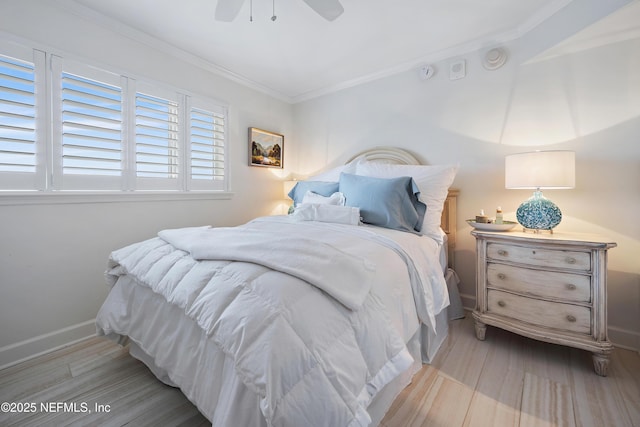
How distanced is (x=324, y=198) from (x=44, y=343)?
218 centimetres

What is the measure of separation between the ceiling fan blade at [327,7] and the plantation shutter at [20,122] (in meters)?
1.82

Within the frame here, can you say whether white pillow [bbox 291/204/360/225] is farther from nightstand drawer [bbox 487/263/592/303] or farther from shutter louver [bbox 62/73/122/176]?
shutter louver [bbox 62/73/122/176]

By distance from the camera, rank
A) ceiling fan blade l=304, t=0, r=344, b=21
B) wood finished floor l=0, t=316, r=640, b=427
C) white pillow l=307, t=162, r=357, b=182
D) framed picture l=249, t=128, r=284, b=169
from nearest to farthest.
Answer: wood finished floor l=0, t=316, r=640, b=427, ceiling fan blade l=304, t=0, r=344, b=21, white pillow l=307, t=162, r=357, b=182, framed picture l=249, t=128, r=284, b=169

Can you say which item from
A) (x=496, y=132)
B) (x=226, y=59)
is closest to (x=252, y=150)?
(x=226, y=59)

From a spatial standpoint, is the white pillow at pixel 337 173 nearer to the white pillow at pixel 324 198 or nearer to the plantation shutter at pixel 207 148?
the white pillow at pixel 324 198

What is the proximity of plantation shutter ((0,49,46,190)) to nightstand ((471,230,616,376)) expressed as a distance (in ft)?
9.94

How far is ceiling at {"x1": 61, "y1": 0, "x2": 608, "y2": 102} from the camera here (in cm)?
191

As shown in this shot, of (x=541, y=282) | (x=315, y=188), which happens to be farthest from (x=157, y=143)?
(x=541, y=282)

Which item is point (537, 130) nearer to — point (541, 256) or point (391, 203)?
point (541, 256)

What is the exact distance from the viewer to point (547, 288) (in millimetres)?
1652

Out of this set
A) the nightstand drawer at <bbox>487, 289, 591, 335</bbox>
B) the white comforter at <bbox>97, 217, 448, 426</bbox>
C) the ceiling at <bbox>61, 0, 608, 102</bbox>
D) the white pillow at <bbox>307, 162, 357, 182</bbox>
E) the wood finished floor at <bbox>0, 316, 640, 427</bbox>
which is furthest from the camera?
the white pillow at <bbox>307, 162, 357, 182</bbox>

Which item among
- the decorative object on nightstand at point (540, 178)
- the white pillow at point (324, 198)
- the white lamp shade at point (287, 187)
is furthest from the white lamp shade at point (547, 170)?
the white lamp shade at point (287, 187)

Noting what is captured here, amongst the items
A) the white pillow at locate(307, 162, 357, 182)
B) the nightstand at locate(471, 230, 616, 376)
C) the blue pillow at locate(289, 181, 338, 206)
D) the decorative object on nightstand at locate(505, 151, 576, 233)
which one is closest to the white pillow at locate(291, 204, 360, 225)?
the blue pillow at locate(289, 181, 338, 206)

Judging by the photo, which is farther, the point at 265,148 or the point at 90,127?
the point at 265,148
